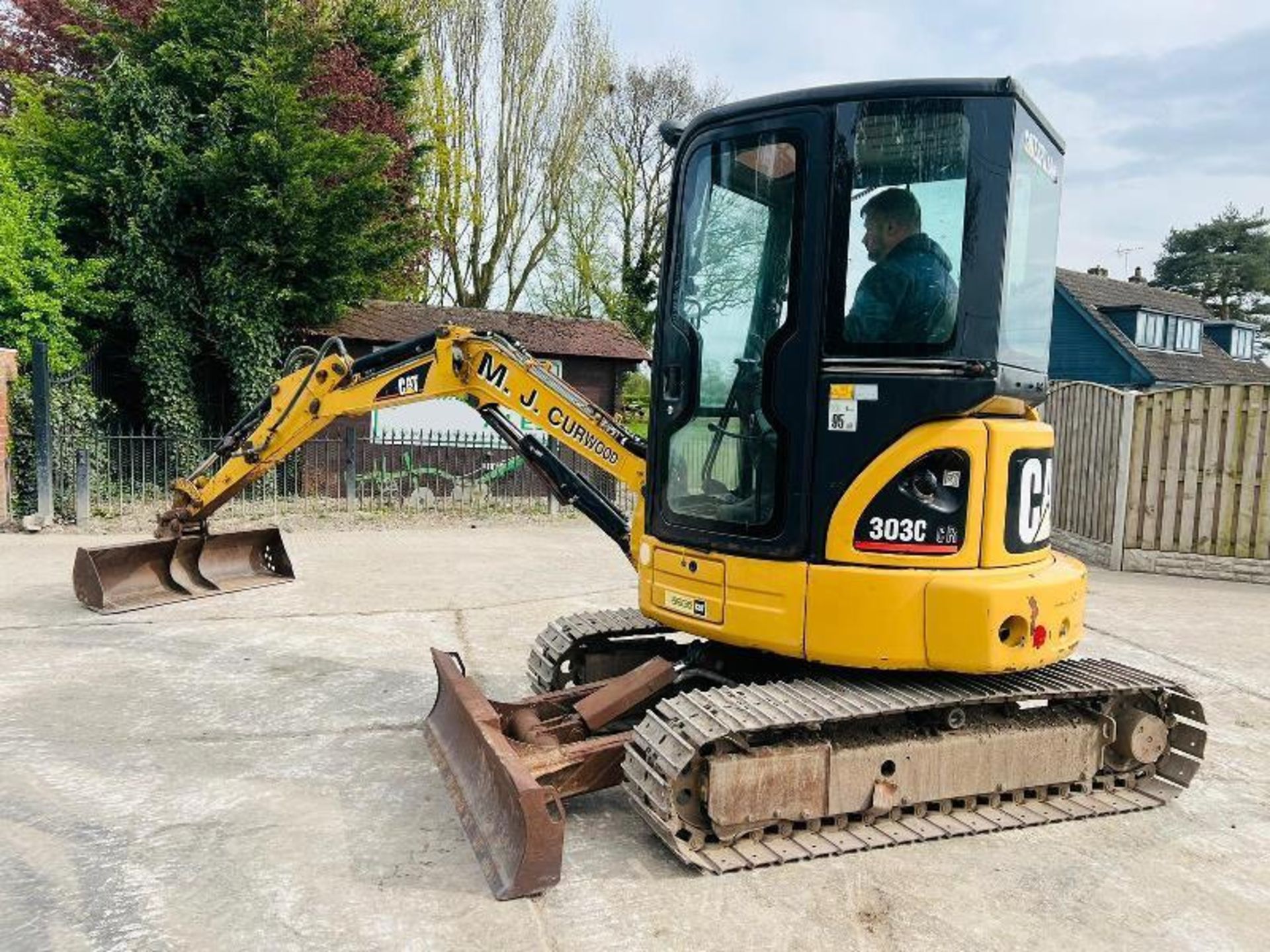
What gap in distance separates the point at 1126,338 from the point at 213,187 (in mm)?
24874

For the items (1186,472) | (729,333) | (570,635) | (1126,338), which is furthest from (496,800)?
(1126,338)

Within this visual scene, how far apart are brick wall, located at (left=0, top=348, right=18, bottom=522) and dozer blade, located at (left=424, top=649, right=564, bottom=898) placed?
1024 cm

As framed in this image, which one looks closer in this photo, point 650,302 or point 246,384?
point 246,384

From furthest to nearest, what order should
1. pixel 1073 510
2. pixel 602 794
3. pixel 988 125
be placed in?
pixel 1073 510 < pixel 602 794 < pixel 988 125

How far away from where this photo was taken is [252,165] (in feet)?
45.7

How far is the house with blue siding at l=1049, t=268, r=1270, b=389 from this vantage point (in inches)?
1064

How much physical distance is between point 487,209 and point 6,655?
20704 mm

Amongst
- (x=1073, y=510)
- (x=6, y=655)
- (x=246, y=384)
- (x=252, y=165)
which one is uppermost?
(x=252, y=165)

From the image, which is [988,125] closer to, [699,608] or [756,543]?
[756,543]

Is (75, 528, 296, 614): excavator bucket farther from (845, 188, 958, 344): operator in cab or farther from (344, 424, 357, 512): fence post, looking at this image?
(845, 188, 958, 344): operator in cab

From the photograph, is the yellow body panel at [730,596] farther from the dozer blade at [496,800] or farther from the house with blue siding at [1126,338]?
the house with blue siding at [1126,338]

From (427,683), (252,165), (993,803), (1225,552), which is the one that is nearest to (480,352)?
(427,683)

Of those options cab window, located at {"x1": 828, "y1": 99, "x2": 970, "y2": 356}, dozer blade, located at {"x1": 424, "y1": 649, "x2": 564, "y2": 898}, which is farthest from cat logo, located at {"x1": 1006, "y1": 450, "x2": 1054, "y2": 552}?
dozer blade, located at {"x1": 424, "y1": 649, "x2": 564, "y2": 898}

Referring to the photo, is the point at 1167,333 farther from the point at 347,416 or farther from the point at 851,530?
the point at 851,530
